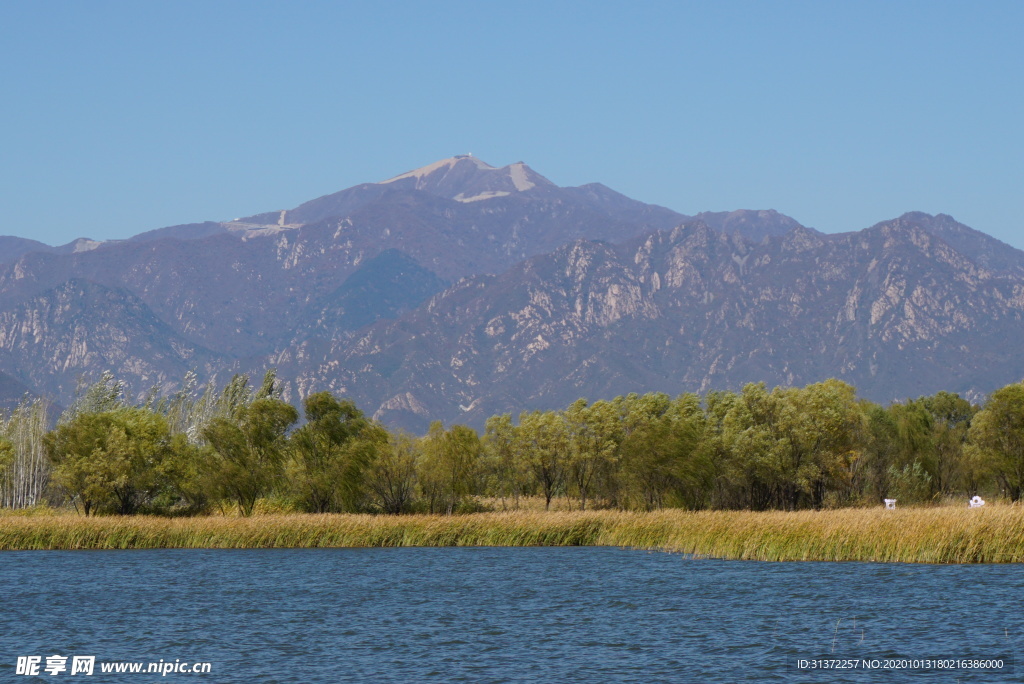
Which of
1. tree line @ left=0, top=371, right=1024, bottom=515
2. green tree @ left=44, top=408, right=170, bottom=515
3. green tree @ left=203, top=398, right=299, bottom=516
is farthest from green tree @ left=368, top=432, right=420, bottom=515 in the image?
green tree @ left=44, top=408, right=170, bottom=515

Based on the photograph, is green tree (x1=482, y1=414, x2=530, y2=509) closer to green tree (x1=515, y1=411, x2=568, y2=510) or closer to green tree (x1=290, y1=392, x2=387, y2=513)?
green tree (x1=515, y1=411, x2=568, y2=510)

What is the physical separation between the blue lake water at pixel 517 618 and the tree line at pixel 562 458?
3073 cm

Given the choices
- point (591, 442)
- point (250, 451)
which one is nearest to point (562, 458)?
point (591, 442)

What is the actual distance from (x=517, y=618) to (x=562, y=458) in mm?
63929

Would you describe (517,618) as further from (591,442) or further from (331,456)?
(591,442)

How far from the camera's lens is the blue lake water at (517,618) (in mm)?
41031

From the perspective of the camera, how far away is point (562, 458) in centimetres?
11694

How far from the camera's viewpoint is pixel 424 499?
116000 mm

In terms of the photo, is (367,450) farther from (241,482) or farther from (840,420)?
(840,420)

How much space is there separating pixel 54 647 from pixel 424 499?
231ft

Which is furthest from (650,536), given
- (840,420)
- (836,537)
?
(840,420)

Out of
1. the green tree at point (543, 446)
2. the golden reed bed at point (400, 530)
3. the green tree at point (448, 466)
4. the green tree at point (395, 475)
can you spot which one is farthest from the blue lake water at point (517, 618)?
the green tree at point (543, 446)

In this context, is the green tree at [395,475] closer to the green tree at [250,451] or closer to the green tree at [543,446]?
the green tree at [250,451]

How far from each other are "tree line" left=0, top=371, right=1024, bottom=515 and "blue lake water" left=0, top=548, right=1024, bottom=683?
30728mm
